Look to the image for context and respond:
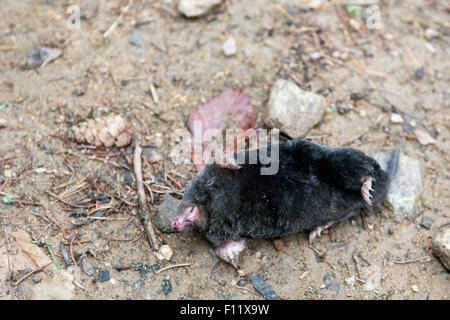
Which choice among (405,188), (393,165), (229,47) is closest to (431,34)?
(393,165)

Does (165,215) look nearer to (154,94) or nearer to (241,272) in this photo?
(241,272)

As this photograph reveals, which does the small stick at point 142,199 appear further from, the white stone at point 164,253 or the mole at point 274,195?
the mole at point 274,195

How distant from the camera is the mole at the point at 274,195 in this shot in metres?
2.66

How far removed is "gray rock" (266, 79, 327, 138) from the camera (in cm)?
324

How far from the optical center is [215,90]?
136 inches

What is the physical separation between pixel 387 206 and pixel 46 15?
3.30 metres

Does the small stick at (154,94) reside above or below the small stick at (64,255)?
above

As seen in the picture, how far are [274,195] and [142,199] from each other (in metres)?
0.92

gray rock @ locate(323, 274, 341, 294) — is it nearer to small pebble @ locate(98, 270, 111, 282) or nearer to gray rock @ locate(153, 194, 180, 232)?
gray rock @ locate(153, 194, 180, 232)

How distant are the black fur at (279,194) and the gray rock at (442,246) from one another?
55 centimetres

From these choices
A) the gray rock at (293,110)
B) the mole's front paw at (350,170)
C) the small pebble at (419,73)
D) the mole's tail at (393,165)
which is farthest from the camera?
the small pebble at (419,73)

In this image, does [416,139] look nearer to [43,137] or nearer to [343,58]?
[343,58]

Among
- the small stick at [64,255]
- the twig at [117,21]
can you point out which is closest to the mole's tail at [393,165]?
the small stick at [64,255]

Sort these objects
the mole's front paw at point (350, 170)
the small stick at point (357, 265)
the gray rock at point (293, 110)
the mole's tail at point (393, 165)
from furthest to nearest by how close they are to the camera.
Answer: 1. the gray rock at point (293, 110)
2. the mole's tail at point (393, 165)
3. the small stick at point (357, 265)
4. the mole's front paw at point (350, 170)
